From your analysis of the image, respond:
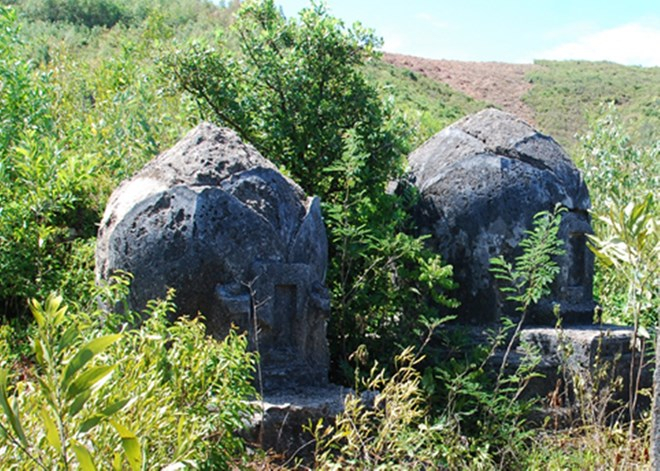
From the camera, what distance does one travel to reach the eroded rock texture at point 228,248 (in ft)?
14.5

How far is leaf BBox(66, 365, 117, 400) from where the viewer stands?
1927 mm

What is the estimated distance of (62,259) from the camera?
646 cm

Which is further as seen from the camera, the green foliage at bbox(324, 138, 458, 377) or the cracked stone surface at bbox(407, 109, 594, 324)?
the cracked stone surface at bbox(407, 109, 594, 324)

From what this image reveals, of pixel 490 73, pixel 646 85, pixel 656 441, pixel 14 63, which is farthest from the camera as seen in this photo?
pixel 490 73

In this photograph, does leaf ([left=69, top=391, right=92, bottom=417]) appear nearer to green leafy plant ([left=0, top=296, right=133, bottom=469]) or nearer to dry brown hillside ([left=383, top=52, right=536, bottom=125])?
green leafy plant ([left=0, top=296, right=133, bottom=469])

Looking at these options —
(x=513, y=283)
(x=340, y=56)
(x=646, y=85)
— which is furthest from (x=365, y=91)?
(x=646, y=85)

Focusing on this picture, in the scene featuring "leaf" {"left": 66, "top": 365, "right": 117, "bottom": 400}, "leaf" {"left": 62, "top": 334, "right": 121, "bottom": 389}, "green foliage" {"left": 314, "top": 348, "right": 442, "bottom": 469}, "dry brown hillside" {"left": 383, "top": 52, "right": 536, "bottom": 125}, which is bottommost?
"green foliage" {"left": 314, "top": 348, "right": 442, "bottom": 469}

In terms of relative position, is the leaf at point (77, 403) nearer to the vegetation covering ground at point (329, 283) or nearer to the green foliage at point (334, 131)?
the vegetation covering ground at point (329, 283)

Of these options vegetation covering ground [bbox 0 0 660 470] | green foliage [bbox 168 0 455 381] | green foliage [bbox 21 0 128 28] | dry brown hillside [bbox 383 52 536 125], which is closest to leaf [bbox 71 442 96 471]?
vegetation covering ground [bbox 0 0 660 470]

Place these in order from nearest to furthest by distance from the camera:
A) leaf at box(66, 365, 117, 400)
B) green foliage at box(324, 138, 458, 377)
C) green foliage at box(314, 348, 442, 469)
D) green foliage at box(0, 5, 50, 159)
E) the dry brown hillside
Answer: leaf at box(66, 365, 117, 400)
green foliage at box(314, 348, 442, 469)
green foliage at box(324, 138, 458, 377)
green foliage at box(0, 5, 50, 159)
the dry brown hillside

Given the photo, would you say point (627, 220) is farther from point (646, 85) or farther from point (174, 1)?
point (646, 85)

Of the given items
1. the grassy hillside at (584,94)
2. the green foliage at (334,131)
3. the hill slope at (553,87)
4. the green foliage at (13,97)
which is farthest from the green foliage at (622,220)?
the hill slope at (553,87)

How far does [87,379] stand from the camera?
1.94 metres

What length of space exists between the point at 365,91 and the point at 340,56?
1.18 ft
